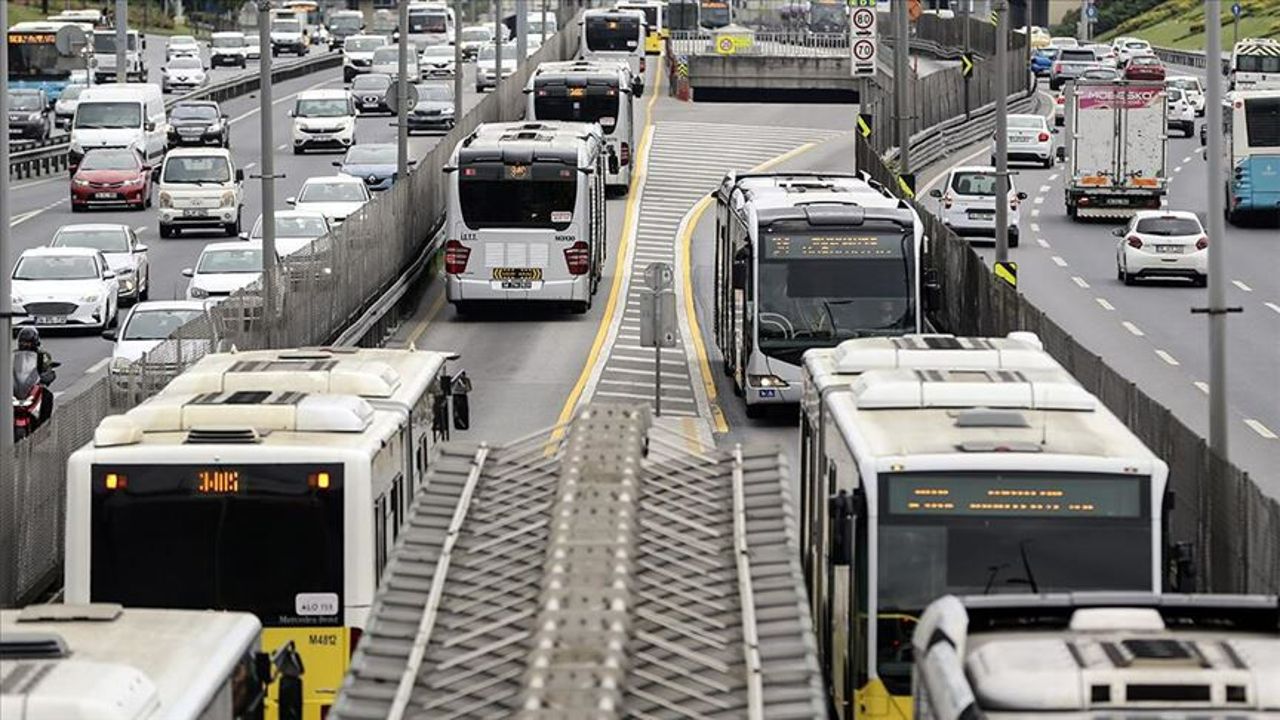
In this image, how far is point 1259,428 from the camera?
36.6 meters

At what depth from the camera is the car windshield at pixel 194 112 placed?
83.9 m

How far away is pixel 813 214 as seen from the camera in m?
35.8

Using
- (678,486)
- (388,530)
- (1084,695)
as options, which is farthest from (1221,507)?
(1084,695)

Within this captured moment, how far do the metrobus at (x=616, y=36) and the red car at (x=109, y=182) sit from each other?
32846 millimetres

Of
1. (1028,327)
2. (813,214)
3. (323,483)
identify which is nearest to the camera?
(323,483)

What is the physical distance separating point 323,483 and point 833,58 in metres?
89.9

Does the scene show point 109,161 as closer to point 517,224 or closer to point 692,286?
point 692,286

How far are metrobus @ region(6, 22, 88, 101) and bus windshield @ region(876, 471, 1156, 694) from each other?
86.1 m

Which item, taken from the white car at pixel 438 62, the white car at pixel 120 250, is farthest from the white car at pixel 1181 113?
the white car at pixel 120 250

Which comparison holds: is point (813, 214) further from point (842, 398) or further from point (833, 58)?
point (833, 58)

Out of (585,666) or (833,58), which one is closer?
(585,666)

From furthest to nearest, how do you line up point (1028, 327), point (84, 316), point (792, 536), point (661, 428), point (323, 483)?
point (84, 316), point (1028, 327), point (323, 483), point (661, 428), point (792, 536)

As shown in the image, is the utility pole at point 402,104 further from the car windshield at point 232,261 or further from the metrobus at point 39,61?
the metrobus at point 39,61

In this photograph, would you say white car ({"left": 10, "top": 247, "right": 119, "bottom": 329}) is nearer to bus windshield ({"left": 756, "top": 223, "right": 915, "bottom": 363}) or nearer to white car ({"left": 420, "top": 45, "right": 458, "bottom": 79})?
bus windshield ({"left": 756, "top": 223, "right": 915, "bottom": 363})
